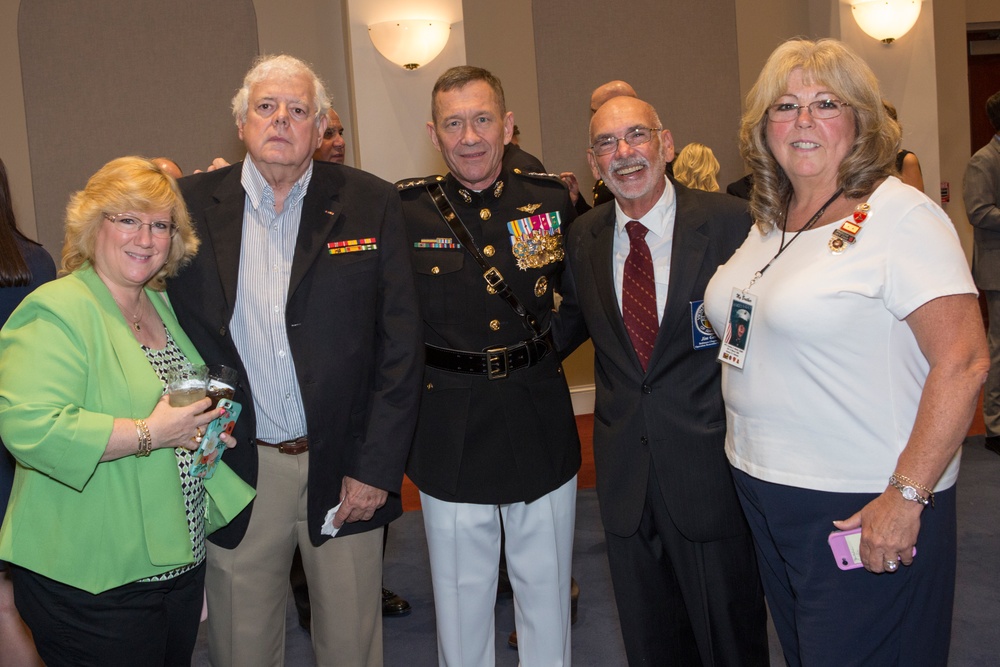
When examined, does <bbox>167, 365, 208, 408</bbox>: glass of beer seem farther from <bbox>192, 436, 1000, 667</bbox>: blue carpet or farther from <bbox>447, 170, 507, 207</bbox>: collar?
<bbox>192, 436, 1000, 667</bbox>: blue carpet

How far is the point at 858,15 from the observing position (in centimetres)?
652

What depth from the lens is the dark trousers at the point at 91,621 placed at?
6.26 ft

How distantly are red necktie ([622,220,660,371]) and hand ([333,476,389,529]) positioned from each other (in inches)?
31.3

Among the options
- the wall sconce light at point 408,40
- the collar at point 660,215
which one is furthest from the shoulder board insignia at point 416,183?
the wall sconce light at point 408,40

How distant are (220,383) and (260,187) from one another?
570 mm

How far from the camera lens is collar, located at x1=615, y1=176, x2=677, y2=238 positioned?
2.43 metres

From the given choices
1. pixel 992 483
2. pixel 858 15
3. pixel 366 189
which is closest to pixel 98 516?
pixel 366 189

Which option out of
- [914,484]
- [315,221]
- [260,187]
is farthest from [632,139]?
[914,484]

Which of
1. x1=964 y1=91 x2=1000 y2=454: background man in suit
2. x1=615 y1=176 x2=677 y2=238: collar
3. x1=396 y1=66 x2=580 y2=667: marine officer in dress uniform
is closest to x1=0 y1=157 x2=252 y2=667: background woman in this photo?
Result: x1=396 y1=66 x2=580 y2=667: marine officer in dress uniform

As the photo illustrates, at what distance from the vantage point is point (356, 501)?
2.32m

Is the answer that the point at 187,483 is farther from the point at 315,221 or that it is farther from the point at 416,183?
the point at 416,183

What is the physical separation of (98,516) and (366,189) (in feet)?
3.54

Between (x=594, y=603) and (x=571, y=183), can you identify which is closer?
(x=571, y=183)

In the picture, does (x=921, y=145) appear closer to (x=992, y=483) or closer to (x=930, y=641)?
(x=992, y=483)
